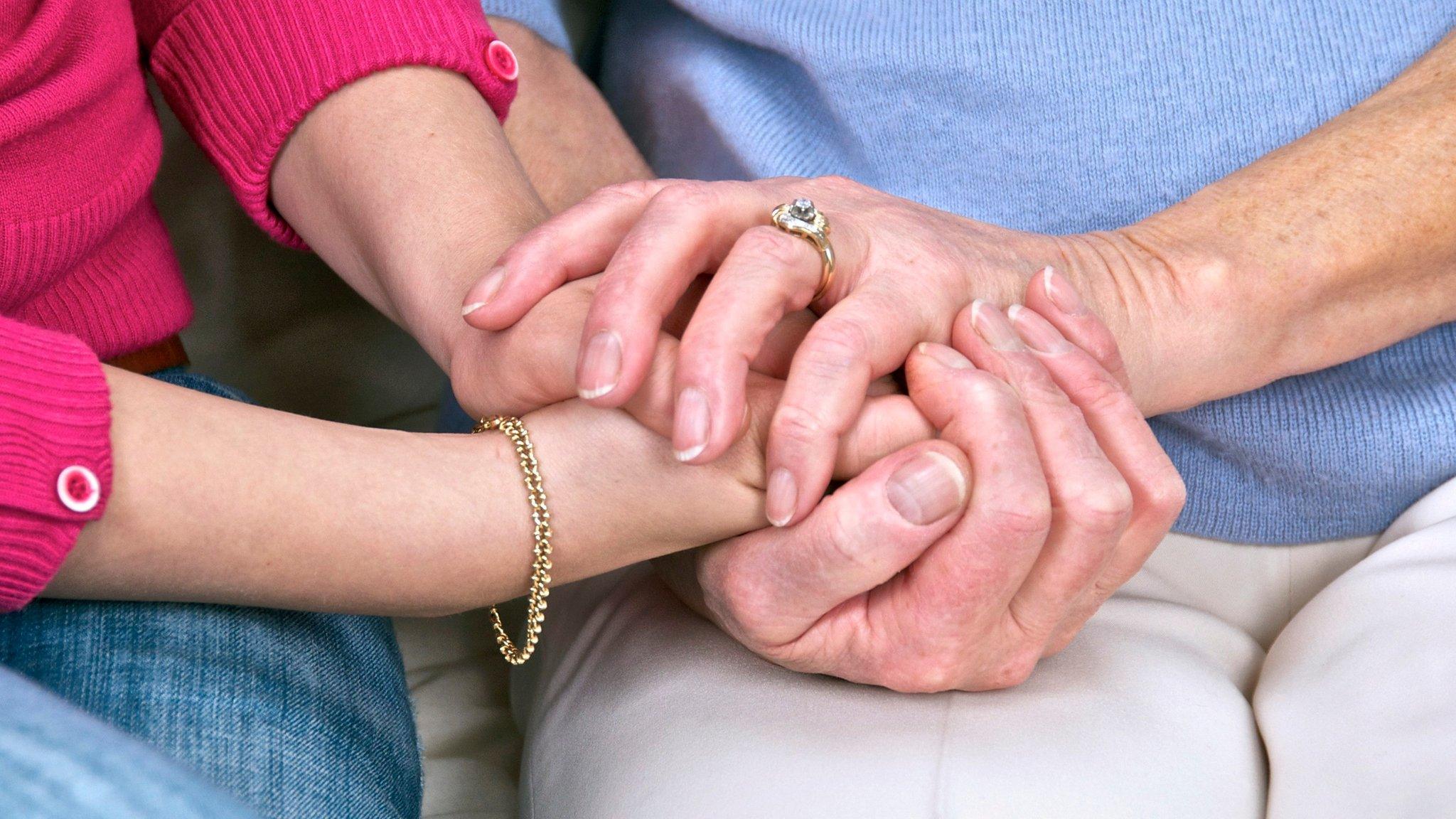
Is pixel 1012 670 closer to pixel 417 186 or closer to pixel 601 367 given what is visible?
pixel 601 367

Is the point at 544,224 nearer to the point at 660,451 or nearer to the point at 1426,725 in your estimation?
the point at 660,451

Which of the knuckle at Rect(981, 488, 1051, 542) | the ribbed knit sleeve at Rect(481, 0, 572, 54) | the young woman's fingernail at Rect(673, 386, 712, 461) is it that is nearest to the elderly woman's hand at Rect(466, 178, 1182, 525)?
the young woman's fingernail at Rect(673, 386, 712, 461)

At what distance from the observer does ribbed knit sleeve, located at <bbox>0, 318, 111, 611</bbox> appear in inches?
22.7

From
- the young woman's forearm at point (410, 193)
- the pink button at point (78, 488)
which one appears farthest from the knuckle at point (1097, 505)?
the pink button at point (78, 488)

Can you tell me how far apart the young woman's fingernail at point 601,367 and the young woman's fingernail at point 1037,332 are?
0.29 metres

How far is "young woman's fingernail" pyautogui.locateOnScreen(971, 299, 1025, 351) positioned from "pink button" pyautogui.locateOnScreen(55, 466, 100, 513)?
1.76 feet

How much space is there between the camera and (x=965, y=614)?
0.74 metres

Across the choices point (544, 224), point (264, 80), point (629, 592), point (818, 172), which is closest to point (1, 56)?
point (264, 80)

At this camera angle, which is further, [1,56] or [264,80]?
[264,80]

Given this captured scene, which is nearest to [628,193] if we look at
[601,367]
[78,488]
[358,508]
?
[601,367]

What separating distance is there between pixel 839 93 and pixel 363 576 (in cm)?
62

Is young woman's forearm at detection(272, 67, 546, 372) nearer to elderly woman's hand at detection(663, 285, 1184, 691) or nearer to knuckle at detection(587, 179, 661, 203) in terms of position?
knuckle at detection(587, 179, 661, 203)

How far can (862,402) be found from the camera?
0.76 metres

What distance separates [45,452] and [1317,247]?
835mm
